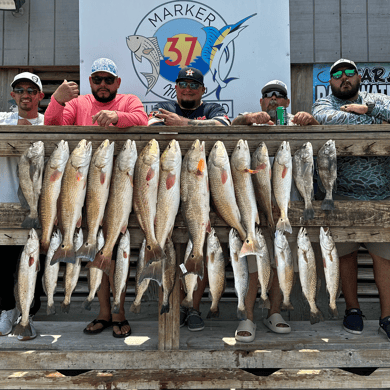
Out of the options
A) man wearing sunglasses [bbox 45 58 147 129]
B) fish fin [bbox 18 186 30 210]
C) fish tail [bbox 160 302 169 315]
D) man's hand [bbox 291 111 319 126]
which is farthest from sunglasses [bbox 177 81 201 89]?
fish tail [bbox 160 302 169 315]

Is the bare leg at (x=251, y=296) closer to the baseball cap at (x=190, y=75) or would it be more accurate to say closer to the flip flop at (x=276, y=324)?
the flip flop at (x=276, y=324)

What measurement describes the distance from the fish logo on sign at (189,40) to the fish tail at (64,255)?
220 centimetres

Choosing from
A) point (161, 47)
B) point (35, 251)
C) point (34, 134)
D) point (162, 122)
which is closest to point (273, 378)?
point (35, 251)

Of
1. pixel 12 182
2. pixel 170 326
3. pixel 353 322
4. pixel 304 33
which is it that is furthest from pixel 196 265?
pixel 304 33

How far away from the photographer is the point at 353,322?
110 inches

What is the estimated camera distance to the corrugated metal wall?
417 centimetres

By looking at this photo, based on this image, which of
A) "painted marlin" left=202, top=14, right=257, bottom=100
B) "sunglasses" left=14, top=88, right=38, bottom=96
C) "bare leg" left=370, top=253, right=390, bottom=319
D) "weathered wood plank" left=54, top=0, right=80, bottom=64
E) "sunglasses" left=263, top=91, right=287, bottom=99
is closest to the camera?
"bare leg" left=370, top=253, right=390, bottom=319

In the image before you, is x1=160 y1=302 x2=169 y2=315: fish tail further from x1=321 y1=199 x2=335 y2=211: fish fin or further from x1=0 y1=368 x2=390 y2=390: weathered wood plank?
x1=321 y1=199 x2=335 y2=211: fish fin

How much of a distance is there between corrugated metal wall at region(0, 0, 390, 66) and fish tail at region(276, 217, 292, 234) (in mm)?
2520

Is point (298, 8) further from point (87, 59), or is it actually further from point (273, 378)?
point (273, 378)

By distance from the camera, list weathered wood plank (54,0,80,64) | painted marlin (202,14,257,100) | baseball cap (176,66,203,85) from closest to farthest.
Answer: baseball cap (176,66,203,85) → painted marlin (202,14,257,100) → weathered wood plank (54,0,80,64)

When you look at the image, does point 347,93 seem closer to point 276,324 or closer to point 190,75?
point 190,75

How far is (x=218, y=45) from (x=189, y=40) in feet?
1.05

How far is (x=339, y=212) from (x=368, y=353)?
97cm
